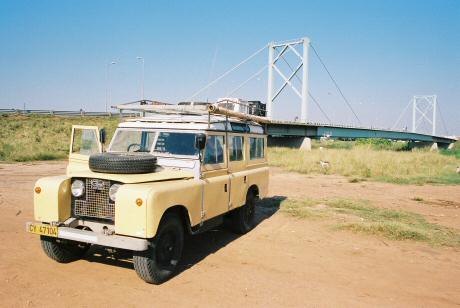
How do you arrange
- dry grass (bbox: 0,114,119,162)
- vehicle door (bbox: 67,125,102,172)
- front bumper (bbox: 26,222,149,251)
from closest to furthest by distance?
1. front bumper (bbox: 26,222,149,251)
2. vehicle door (bbox: 67,125,102,172)
3. dry grass (bbox: 0,114,119,162)

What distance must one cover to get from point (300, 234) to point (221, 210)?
7.22 feet

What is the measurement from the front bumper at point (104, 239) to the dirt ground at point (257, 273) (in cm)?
56

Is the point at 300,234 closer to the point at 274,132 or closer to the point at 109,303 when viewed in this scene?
the point at 109,303

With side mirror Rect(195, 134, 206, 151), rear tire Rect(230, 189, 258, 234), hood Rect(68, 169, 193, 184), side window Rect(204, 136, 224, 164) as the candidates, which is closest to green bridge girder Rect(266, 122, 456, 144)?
rear tire Rect(230, 189, 258, 234)

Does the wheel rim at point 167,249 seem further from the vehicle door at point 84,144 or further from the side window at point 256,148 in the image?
the side window at point 256,148

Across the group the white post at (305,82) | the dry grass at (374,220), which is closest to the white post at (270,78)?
the white post at (305,82)

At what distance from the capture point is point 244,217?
7559 mm

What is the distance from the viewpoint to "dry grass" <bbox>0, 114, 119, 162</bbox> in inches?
927

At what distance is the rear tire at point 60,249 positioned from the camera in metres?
5.25

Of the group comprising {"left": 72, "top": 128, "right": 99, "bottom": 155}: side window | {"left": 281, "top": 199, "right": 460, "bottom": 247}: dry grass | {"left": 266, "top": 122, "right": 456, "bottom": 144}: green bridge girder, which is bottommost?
{"left": 281, "top": 199, "right": 460, "bottom": 247}: dry grass

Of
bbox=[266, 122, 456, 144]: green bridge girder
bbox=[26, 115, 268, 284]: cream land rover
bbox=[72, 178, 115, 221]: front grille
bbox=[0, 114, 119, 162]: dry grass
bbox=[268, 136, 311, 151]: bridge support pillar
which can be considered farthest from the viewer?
bbox=[268, 136, 311, 151]: bridge support pillar

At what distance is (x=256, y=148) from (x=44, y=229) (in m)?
4.46

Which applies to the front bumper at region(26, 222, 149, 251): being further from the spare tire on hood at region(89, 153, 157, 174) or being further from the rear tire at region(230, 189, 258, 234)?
the rear tire at region(230, 189, 258, 234)

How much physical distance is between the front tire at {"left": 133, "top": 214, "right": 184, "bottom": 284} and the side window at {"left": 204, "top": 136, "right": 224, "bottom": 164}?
1.19 meters
